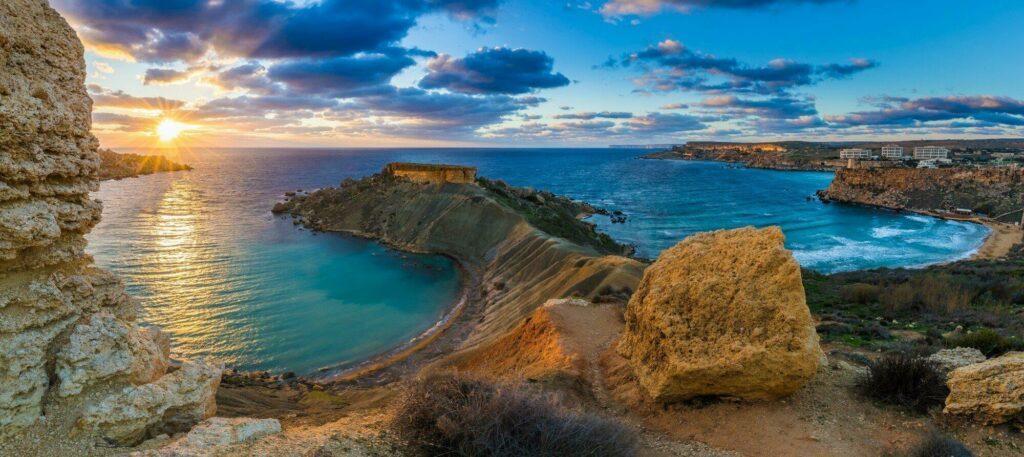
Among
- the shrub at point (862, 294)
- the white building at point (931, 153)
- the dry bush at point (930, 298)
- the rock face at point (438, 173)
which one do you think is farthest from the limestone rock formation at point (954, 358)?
the white building at point (931, 153)

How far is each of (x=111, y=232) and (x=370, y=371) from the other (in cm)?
4290

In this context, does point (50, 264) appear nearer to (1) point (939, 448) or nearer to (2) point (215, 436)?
(2) point (215, 436)

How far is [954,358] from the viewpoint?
958 centimetres

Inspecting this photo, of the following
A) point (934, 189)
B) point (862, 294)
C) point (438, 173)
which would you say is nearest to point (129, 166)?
point (438, 173)

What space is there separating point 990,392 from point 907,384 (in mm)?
1228

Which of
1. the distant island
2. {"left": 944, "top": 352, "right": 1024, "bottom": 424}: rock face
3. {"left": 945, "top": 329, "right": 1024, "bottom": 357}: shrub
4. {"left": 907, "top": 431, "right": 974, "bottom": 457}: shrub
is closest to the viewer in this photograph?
{"left": 907, "top": 431, "right": 974, "bottom": 457}: shrub

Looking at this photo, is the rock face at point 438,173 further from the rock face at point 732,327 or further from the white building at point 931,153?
the white building at point 931,153

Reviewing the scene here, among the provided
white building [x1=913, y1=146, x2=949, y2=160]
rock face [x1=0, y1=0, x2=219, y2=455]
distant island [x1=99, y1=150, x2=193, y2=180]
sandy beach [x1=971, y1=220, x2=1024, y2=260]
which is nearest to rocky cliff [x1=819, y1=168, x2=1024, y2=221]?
sandy beach [x1=971, y1=220, x2=1024, y2=260]

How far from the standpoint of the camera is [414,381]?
7840 mm

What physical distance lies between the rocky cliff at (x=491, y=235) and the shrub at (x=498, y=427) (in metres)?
13.6

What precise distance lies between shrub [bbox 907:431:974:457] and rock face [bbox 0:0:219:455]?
34.1 ft

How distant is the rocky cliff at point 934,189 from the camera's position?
238ft

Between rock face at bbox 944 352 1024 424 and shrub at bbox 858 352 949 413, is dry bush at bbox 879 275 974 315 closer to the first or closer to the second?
shrub at bbox 858 352 949 413

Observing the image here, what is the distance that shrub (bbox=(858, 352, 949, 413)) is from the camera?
314 inches
